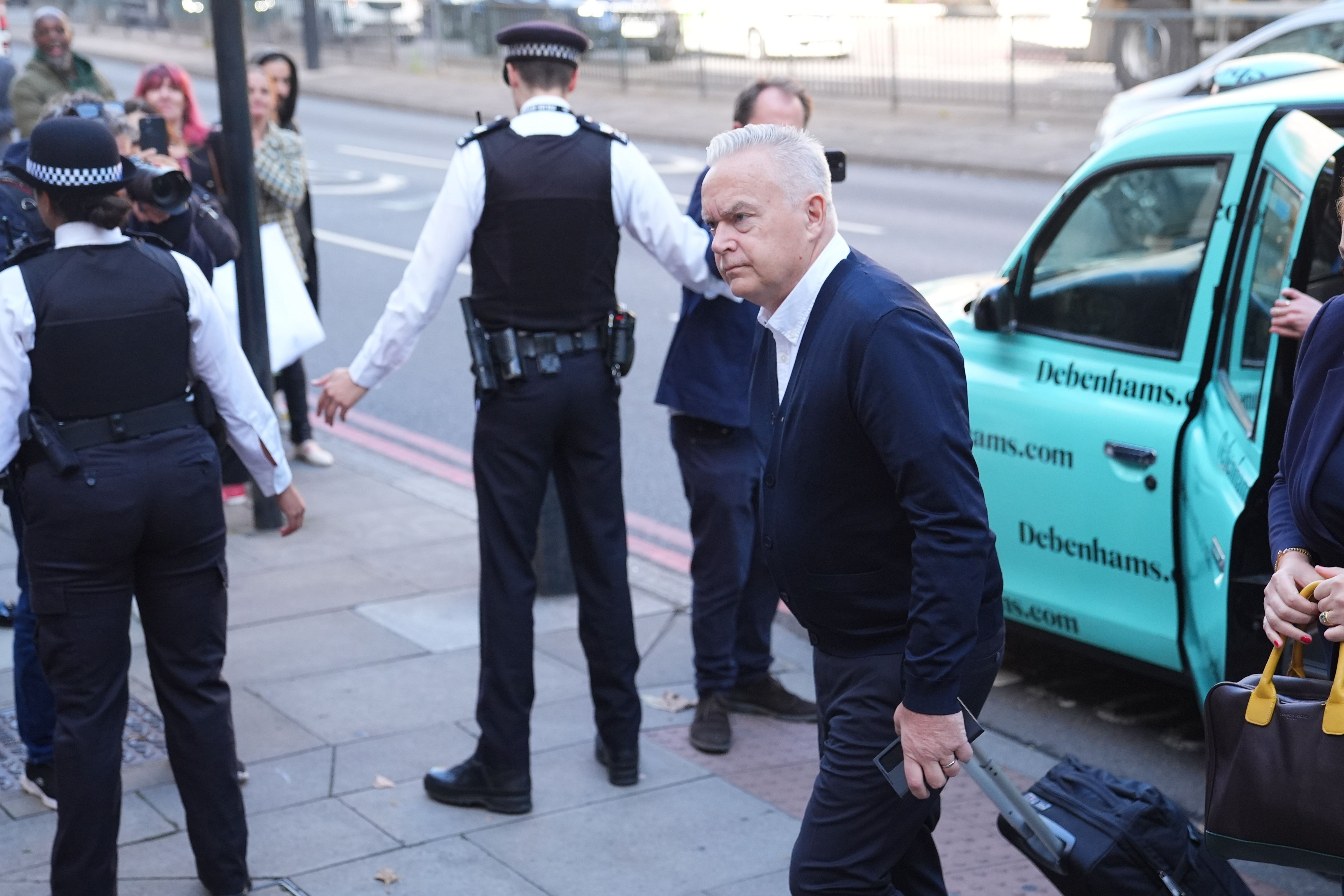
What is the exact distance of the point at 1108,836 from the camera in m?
3.39

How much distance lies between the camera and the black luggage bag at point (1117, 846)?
11.1 feet

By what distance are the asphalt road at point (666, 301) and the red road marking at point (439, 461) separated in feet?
0.34

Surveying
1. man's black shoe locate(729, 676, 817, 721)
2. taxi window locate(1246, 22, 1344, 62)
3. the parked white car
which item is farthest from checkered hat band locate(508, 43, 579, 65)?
taxi window locate(1246, 22, 1344, 62)

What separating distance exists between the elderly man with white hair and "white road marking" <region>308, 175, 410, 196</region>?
1507 cm

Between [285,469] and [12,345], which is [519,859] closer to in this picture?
[285,469]

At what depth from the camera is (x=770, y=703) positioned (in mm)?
5121

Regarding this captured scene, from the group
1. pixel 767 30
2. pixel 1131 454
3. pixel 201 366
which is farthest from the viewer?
pixel 767 30

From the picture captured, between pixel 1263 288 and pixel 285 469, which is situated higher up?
pixel 1263 288

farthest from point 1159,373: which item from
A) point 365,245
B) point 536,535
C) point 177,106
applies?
point 365,245

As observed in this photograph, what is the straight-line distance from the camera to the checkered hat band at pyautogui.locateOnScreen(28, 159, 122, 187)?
3570mm

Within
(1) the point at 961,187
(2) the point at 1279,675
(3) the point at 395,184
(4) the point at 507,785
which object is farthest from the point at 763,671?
(3) the point at 395,184

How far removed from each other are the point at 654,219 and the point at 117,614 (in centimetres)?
184

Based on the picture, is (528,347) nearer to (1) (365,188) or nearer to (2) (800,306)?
(2) (800,306)

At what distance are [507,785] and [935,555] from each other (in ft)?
6.81
